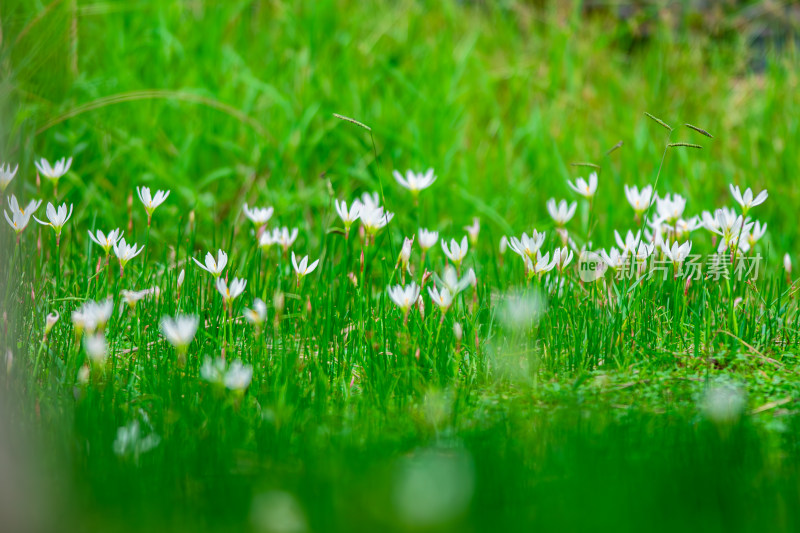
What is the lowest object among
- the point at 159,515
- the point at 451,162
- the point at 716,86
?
the point at 159,515

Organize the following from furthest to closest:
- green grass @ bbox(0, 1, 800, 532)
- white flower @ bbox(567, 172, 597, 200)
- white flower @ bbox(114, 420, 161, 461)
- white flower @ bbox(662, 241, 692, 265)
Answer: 1. white flower @ bbox(567, 172, 597, 200)
2. white flower @ bbox(662, 241, 692, 265)
3. white flower @ bbox(114, 420, 161, 461)
4. green grass @ bbox(0, 1, 800, 532)

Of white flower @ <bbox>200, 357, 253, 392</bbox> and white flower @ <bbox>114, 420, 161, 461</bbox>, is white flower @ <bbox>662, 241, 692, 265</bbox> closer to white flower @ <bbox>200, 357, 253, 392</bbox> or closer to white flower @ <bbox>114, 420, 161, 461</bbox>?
white flower @ <bbox>200, 357, 253, 392</bbox>

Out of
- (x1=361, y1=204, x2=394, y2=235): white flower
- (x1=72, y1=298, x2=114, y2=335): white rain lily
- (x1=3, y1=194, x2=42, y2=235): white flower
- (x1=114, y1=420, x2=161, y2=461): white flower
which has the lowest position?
(x1=114, y1=420, x2=161, y2=461): white flower

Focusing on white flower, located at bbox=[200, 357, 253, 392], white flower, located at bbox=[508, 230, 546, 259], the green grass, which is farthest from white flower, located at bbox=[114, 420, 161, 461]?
white flower, located at bbox=[508, 230, 546, 259]

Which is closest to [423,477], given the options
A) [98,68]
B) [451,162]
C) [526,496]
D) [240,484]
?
[526,496]

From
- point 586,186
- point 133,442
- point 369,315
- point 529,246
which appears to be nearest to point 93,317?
point 133,442

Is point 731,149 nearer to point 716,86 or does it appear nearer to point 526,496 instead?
point 716,86

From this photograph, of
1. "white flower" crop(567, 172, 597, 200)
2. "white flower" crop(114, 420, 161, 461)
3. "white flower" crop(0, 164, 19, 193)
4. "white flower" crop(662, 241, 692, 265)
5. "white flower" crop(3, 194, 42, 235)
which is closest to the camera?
"white flower" crop(114, 420, 161, 461)

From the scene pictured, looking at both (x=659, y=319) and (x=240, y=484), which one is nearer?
(x=240, y=484)
